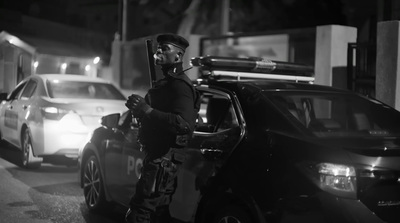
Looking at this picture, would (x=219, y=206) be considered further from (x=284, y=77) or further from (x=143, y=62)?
(x=143, y=62)

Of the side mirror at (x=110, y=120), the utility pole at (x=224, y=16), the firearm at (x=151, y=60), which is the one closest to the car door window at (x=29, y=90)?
the side mirror at (x=110, y=120)

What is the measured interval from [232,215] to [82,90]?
628 centimetres

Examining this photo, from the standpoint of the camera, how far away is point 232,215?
409 centimetres

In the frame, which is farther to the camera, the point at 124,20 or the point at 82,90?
the point at 124,20

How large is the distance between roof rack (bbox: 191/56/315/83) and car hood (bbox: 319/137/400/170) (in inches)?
64.7

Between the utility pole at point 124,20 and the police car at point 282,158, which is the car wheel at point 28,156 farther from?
the utility pole at point 124,20

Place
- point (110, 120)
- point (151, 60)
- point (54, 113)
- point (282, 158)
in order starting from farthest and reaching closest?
point (54, 113), point (110, 120), point (151, 60), point (282, 158)

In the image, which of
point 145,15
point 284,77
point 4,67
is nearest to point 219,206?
point 284,77

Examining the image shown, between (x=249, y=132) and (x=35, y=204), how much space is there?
11.6 ft

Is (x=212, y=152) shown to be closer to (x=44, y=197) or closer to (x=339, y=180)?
(x=339, y=180)

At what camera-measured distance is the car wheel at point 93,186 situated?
635 cm

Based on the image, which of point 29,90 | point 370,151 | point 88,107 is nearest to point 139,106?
point 370,151

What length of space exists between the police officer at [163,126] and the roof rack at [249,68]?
87cm

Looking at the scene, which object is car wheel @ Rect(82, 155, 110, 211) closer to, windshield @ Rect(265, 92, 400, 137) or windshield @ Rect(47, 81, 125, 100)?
windshield @ Rect(265, 92, 400, 137)
